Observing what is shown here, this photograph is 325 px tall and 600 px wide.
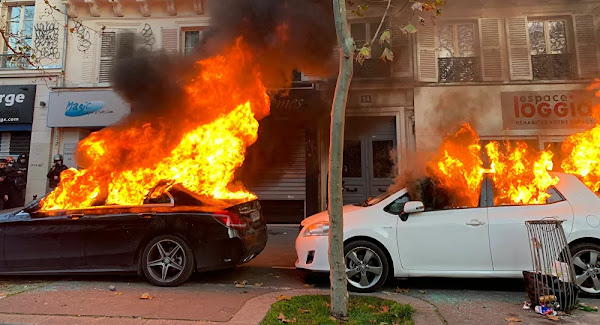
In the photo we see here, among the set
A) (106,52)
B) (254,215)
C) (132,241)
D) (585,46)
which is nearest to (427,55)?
(585,46)

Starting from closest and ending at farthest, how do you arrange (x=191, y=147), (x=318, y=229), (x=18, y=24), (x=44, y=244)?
(x=318, y=229), (x=44, y=244), (x=191, y=147), (x=18, y=24)

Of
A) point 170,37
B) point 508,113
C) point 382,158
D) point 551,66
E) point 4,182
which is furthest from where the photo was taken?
point 170,37

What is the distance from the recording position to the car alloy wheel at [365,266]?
4625 mm

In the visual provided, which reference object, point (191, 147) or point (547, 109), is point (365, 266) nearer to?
point (191, 147)

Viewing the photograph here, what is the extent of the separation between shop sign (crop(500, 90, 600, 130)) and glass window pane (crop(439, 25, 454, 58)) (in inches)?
78.7

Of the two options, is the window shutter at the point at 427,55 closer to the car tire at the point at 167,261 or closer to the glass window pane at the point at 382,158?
the glass window pane at the point at 382,158

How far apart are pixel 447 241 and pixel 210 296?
300cm

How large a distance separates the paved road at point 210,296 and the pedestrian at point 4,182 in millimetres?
5713

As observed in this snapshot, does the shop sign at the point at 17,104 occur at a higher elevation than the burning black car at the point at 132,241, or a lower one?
higher

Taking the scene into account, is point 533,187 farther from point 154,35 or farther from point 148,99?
point 154,35

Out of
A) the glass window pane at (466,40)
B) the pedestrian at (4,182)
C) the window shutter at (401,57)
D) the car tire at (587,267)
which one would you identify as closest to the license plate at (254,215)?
the car tire at (587,267)

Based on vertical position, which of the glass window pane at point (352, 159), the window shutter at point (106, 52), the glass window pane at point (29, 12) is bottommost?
the glass window pane at point (352, 159)

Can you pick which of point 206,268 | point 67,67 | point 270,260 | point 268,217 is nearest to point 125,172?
point 206,268

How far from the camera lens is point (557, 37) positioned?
35.6 ft
